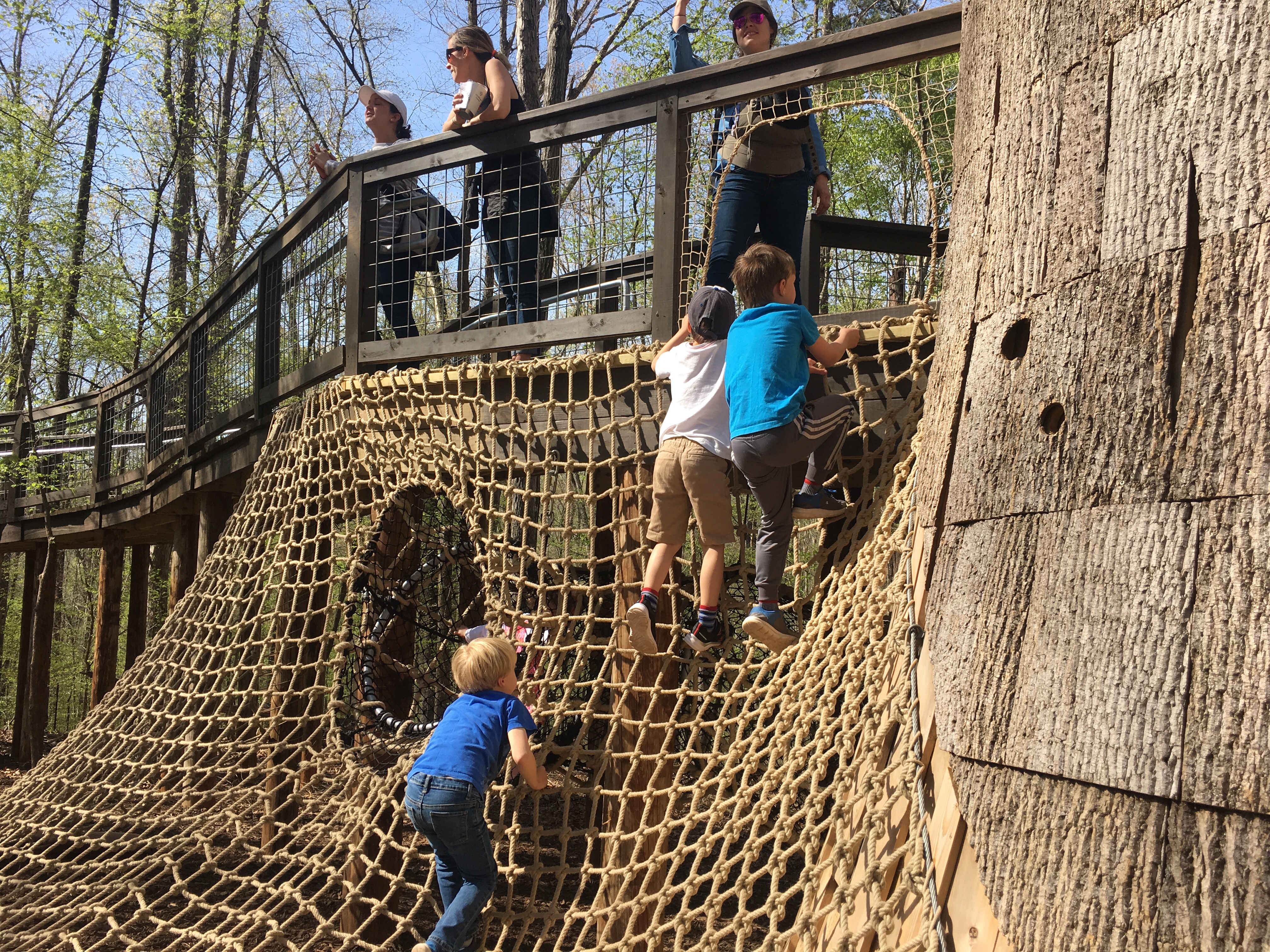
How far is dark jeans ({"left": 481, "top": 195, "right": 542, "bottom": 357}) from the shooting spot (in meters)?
4.89

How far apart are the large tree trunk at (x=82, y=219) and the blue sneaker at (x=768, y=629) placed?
14458 mm

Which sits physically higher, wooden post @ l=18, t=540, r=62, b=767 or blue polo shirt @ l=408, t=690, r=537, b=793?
blue polo shirt @ l=408, t=690, r=537, b=793

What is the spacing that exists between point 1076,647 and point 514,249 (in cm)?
384

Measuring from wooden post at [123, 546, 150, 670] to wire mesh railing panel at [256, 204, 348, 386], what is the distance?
677 centimetres

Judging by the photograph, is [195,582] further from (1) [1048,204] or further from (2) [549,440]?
(1) [1048,204]

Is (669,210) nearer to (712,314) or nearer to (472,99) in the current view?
(712,314)

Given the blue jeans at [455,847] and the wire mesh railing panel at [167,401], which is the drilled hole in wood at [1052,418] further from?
the wire mesh railing panel at [167,401]

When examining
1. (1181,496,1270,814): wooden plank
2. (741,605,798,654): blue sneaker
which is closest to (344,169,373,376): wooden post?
(741,605,798,654): blue sneaker

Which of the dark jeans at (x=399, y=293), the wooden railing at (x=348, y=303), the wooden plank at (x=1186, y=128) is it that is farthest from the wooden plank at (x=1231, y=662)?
the dark jeans at (x=399, y=293)

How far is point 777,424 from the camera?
3.33 m

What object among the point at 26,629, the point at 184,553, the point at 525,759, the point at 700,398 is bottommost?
the point at 26,629

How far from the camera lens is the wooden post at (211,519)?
8.39m

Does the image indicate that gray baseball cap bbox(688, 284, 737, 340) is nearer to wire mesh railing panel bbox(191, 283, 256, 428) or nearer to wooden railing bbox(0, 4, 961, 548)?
wooden railing bbox(0, 4, 961, 548)

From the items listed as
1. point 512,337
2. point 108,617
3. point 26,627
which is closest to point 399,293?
point 512,337
